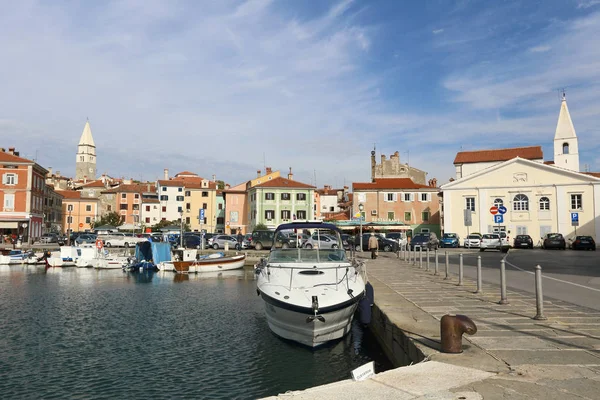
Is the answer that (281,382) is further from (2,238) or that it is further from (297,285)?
(2,238)

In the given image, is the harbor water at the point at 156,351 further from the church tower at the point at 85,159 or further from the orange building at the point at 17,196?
the church tower at the point at 85,159

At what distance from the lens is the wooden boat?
34688mm

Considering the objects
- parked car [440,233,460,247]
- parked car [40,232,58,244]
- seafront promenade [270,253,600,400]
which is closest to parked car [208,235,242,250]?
parked car [440,233,460,247]

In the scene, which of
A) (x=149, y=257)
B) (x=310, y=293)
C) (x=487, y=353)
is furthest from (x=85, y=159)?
(x=487, y=353)

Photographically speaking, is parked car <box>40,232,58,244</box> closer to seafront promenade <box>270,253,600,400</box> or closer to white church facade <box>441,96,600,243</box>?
white church facade <box>441,96,600,243</box>

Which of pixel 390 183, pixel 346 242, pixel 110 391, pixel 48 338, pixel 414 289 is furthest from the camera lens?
pixel 390 183

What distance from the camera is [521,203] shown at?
54.3m

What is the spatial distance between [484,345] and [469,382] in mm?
2104

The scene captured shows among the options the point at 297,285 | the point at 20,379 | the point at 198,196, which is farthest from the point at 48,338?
the point at 198,196

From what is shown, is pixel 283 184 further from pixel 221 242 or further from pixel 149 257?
pixel 149 257

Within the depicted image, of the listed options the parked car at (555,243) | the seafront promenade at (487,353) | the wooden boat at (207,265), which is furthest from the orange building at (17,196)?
the seafront promenade at (487,353)

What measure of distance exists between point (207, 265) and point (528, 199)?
38.7 m

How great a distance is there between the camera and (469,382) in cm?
568

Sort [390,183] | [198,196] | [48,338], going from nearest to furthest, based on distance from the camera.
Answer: [48,338]
[390,183]
[198,196]
